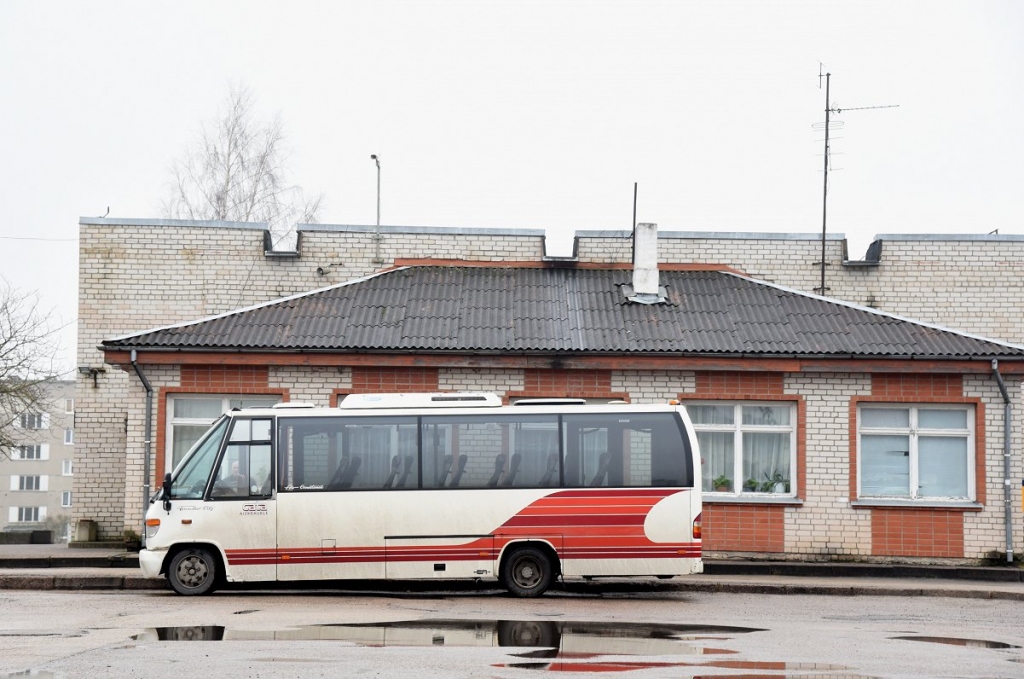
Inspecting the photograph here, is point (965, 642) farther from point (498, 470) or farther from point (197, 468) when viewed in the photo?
point (197, 468)

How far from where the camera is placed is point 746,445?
68.5 ft

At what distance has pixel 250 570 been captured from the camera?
1577cm

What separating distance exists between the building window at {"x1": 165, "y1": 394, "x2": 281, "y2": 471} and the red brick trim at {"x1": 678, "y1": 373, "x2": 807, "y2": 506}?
680cm

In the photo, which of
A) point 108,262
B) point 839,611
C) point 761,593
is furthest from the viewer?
point 108,262

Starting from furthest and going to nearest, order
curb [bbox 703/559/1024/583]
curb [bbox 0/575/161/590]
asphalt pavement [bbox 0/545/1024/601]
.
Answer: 1. curb [bbox 703/559/1024/583]
2. asphalt pavement [bbox 0/545/1024/601]
3. curb [bbox 0/575/161/590]

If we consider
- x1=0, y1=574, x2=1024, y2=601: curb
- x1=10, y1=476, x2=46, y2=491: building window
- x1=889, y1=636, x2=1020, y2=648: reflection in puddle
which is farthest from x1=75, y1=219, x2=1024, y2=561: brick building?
x1=10, y1=476, x2=46, y2=491: building window

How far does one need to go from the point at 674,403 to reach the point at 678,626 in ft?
13.3

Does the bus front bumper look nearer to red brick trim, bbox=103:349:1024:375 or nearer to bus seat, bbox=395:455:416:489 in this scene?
bus seat, bbox=395:455:416:489

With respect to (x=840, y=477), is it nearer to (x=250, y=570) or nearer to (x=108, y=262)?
(x=250, y=570)

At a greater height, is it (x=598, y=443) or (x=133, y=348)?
(x=133, y=348)

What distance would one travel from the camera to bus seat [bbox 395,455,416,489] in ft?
52.9

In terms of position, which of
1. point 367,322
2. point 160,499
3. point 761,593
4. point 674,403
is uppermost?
point 367,322

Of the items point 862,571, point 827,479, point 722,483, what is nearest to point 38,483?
point 722,483

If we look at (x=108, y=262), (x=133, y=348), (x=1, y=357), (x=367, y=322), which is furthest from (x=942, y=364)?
(x=1, y=357)
